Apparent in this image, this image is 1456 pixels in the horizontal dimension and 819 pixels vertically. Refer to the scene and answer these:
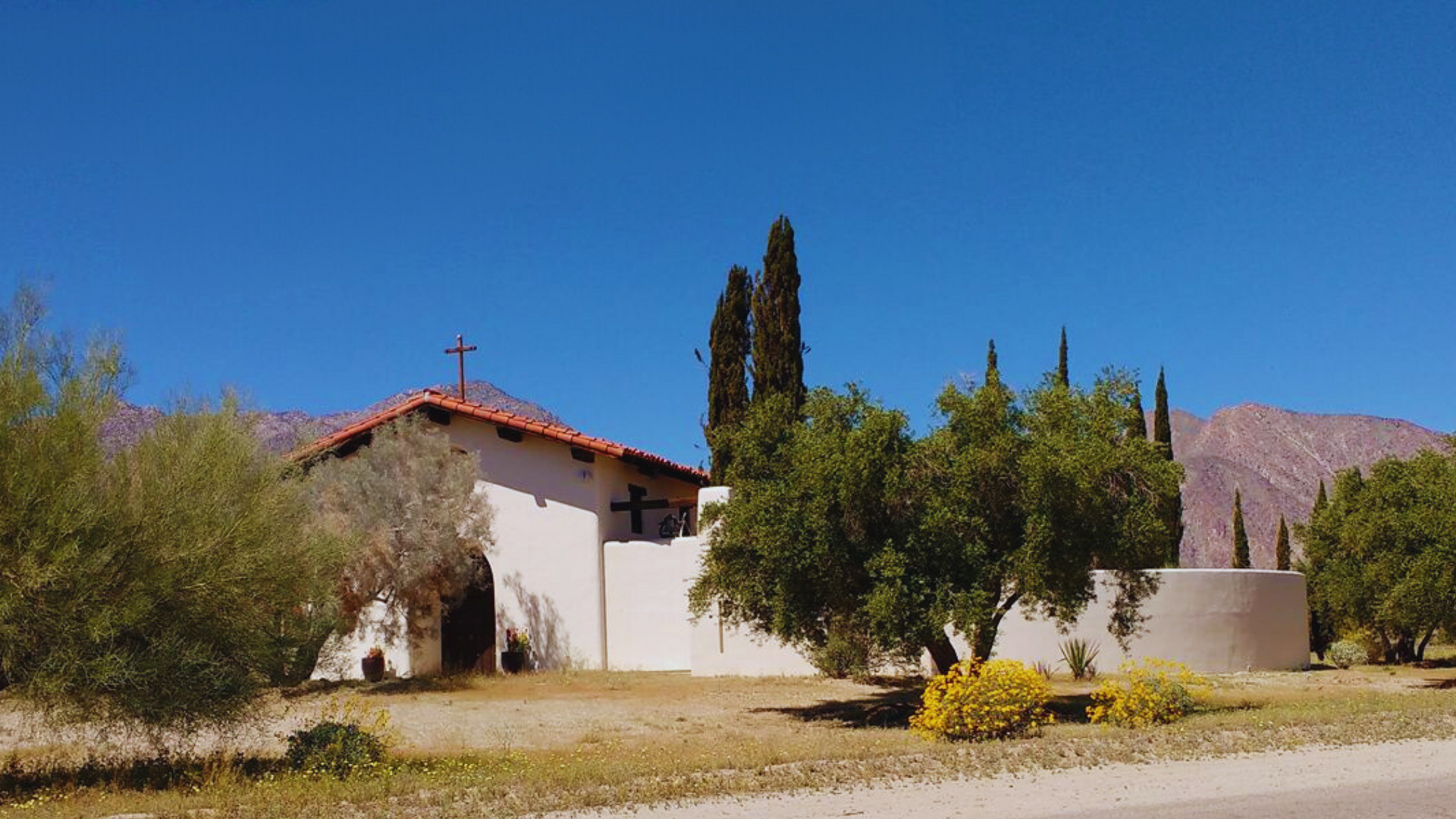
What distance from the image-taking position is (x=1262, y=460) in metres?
98.4

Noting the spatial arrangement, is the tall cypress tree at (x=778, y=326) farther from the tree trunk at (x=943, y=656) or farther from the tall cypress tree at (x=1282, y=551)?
the tall cypress tree at (x=1282, y=551)

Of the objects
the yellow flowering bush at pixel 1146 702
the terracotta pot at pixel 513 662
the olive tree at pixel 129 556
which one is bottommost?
the yellow flowering bush at pixel 1146 702

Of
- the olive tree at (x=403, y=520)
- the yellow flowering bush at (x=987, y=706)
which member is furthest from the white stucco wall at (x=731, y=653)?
the yellow flowering bush at (x=987, y=706)

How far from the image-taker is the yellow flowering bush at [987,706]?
16203 millimetres

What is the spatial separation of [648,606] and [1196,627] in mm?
11311

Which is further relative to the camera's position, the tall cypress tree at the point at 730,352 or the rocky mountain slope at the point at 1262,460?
the rocky mountain slope at the point at 1262,460

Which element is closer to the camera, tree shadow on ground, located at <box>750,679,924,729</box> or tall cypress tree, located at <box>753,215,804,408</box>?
tree shadow on ground, located at <box>750,679,924,729</box>

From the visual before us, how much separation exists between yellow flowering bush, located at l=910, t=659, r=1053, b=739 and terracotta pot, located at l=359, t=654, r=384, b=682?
49.7ft

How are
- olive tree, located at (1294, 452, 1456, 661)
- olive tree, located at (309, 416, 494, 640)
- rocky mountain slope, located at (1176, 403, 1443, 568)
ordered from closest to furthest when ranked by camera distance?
olive tree, located at (1294, 452, 1456, 661) → olive tree, located at (309, 416, 494, 640) → rocky mountain slope, located at (1176, 403, 1443, 568)

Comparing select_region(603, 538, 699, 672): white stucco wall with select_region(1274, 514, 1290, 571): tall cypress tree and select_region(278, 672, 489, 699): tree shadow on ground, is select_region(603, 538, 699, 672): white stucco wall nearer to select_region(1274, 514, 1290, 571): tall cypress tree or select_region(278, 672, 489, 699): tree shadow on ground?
select_region(278, 672, 489, 699): tree shadow on ground

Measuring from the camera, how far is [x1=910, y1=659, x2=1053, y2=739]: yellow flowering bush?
16.2m

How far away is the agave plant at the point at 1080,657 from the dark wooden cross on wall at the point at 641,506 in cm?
904

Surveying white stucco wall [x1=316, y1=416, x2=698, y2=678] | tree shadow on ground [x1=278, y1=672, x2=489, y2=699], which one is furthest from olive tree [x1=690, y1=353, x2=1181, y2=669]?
white stucco wall [x1=316, y1=416, x2=698, y2=678]

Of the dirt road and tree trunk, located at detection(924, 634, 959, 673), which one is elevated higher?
tree trunk, located at detection(924, 634, 959, 673)
